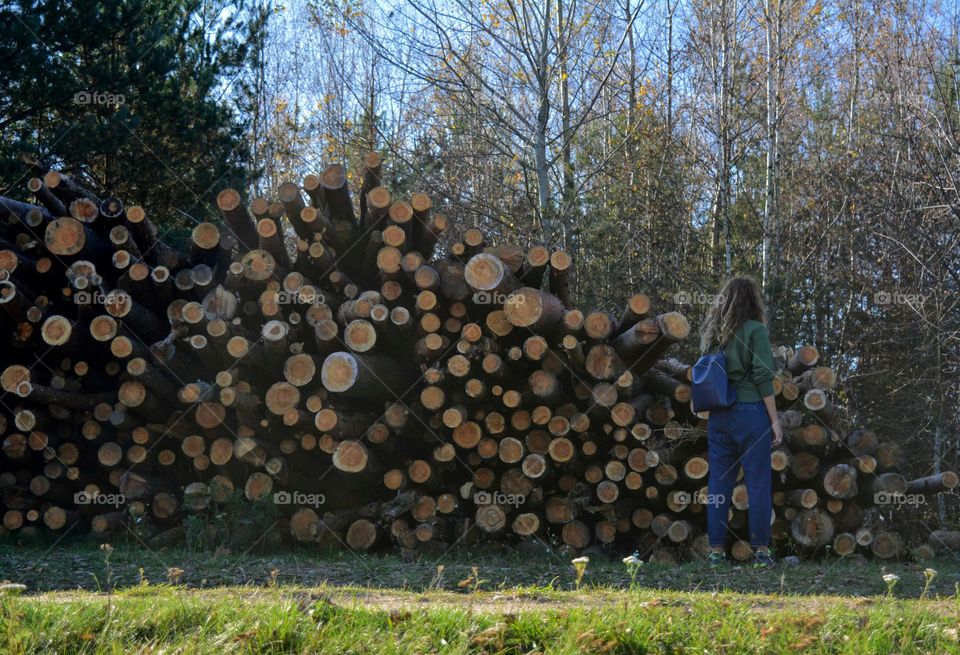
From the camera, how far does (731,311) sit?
610 cm

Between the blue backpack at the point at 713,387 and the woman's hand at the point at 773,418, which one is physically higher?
the blue backpack at the point at 713,387

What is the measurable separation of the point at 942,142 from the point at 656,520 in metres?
5.34

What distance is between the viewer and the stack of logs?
6.54 metres

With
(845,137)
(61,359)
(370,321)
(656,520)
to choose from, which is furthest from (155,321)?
(845,137)

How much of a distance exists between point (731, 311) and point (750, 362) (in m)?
0.35

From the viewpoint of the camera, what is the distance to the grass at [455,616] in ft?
11.4
